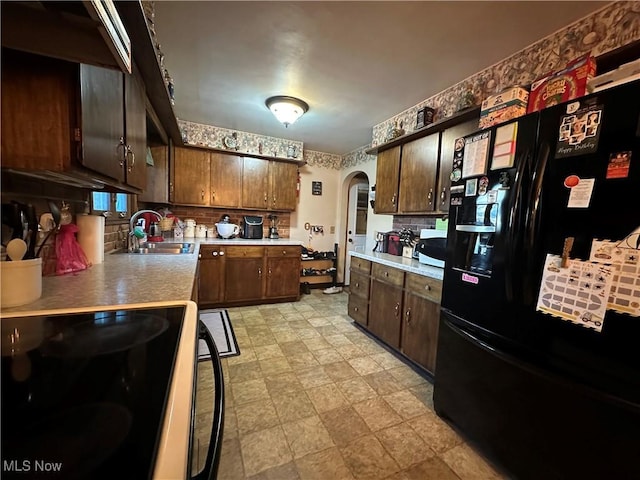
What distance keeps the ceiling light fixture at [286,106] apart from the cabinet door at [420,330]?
6.86ft

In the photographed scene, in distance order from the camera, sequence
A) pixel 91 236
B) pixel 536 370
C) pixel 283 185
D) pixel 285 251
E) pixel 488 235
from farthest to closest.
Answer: pixel 283 185
pixel 285 251
pixel 91 236
pixel 488 235
pixel 536 370

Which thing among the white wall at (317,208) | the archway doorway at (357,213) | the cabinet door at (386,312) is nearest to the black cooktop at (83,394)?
the cabinet door at (386,312)

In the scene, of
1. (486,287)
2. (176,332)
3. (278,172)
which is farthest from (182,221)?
(486,287)

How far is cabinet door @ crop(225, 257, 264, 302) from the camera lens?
354 centimetres

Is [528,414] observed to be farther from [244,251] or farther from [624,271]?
[244,251]

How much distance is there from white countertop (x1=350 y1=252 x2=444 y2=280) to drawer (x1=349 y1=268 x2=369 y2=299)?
21 cm

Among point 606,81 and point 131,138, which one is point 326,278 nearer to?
point 131,138

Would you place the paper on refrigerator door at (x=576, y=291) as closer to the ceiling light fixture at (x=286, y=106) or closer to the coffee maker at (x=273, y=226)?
the ceiling light fixture at (x=286, y=106)

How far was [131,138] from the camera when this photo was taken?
4.93ft

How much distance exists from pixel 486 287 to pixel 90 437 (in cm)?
155

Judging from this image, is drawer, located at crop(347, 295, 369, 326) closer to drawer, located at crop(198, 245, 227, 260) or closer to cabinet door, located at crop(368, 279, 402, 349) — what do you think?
cabinet door, located at crop(368, 279, 402, 349)

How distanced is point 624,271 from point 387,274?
5.40 feet

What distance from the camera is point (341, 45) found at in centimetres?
189

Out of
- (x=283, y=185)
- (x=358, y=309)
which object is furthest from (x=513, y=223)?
(x=283, y=185)
